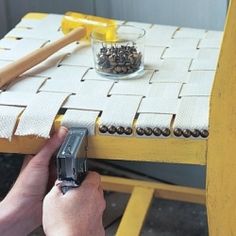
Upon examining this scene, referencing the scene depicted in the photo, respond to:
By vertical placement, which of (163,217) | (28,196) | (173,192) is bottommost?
(163,217)

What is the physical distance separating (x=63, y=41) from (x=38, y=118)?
20 cm

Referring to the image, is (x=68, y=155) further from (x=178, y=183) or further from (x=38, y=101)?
(x=178, y=183)

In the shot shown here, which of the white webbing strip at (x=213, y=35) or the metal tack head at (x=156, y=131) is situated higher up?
the metal tack head at (x=156, y=131)

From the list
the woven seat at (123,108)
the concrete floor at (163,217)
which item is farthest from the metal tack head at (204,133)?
the concrete floor at (163,217)

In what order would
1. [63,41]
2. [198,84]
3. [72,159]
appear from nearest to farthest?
1. [72,159]
2. [198,84]
3. [63,41]

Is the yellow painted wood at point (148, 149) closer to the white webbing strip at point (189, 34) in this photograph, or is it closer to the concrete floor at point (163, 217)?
the white webbing strip at point (189, 34)

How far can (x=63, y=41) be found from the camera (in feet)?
2.83

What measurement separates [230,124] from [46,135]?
7.8 inches

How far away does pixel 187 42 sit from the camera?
894 mm

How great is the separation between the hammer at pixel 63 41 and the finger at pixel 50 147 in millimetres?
107

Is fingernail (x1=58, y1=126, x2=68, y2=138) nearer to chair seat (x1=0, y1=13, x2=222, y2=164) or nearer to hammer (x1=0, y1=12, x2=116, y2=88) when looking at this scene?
chair seat (x1=0, y1=13, x2=222, y2=164)

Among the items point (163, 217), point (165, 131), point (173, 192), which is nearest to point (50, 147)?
point (165, 131)

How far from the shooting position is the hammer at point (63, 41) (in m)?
0.77

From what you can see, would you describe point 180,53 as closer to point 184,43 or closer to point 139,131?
point 184,43
